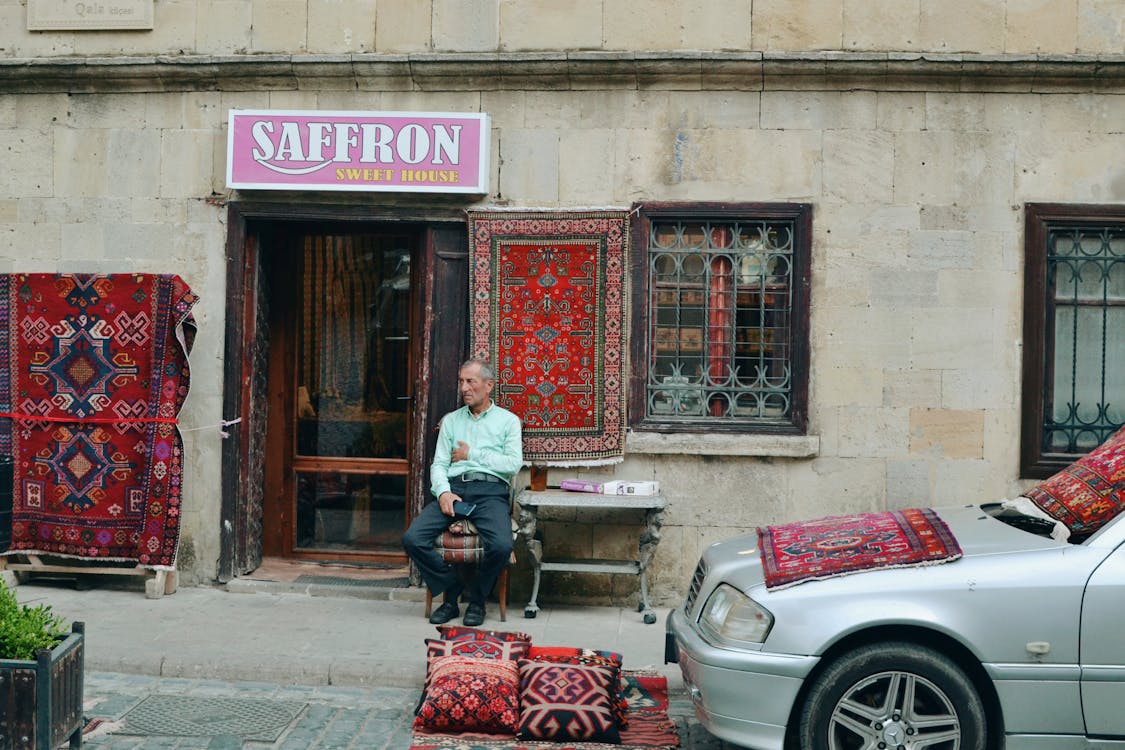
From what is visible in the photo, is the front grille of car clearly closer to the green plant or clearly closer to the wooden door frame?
the green plant

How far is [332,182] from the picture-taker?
8.70 meters

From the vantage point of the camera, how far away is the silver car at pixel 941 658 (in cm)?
498

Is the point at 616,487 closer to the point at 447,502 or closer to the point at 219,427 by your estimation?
the point at 447,502

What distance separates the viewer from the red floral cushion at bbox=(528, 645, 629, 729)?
20.3ft

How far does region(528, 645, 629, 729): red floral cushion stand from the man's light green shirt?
68.4 inches

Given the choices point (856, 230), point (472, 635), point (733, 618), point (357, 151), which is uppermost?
point (357, 151)

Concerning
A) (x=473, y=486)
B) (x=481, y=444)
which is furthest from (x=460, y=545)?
(x=481, y=444)

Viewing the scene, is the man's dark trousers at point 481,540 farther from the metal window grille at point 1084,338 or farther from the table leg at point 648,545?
the metal window grille at point 1084,338

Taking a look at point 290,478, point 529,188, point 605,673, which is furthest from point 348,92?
point 605,673

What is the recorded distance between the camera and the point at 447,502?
809 cm

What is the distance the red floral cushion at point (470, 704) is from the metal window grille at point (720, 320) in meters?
3.12

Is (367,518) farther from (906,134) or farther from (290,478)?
(906,134)

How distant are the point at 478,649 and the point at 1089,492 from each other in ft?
10.2

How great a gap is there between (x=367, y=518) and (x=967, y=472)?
453 centimetres
